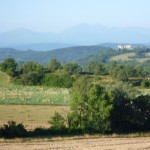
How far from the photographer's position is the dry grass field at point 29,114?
155ft

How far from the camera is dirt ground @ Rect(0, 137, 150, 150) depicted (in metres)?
28.7

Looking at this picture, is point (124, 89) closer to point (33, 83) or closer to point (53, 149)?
point (53, 149)

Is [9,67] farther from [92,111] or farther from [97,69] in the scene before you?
[92,111]

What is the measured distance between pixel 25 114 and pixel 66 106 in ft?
39.2

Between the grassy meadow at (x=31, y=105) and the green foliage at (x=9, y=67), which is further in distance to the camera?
the green foliage at (x=9, y=67)

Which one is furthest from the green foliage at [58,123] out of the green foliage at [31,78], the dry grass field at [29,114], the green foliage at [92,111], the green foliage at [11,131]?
the green foliage at [31,78]

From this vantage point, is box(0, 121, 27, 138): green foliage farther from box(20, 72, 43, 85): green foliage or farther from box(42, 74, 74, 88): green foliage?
box(20, 72, 43, 85): green foliage

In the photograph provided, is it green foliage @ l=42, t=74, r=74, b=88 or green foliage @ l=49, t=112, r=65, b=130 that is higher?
green foliage @ l=42, t=74, r=74, b=88

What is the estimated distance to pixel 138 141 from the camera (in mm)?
33625

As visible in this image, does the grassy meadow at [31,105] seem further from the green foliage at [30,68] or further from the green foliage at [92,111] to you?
the green foliage at [30,68]

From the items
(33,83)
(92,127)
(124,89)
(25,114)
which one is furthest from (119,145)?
(33,83)

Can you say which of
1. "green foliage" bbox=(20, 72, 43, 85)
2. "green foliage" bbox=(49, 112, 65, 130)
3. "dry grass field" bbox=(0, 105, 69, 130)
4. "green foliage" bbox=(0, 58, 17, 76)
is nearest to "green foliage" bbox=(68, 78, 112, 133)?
"green foliage" bbox=(49, 112, 65, 130)

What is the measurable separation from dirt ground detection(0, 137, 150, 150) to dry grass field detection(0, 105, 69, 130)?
1199 cm

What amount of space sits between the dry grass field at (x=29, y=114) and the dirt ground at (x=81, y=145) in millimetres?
11993
